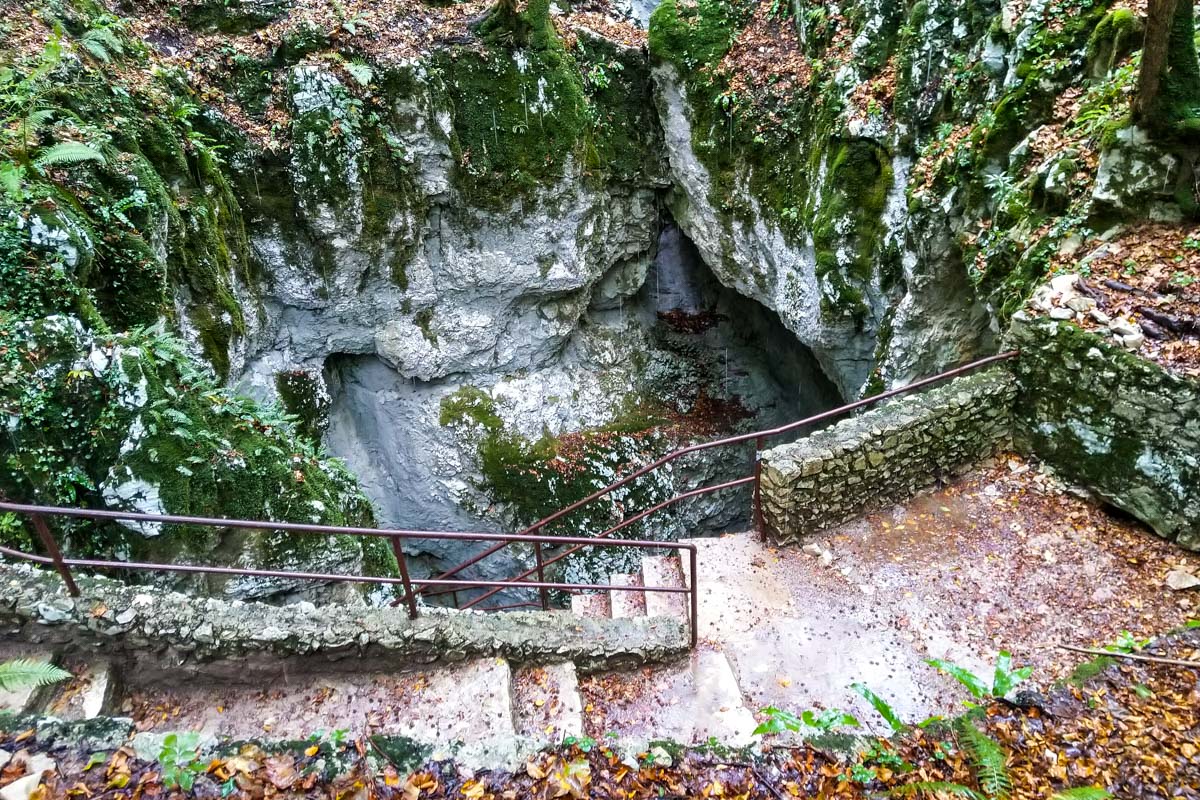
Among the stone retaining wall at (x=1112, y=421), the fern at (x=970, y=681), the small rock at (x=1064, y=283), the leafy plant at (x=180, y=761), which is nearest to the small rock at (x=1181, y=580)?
the stone retaining wall at (x=1112, y=421)

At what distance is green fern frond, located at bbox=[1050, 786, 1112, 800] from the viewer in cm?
279

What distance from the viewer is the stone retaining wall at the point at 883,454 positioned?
5.53m

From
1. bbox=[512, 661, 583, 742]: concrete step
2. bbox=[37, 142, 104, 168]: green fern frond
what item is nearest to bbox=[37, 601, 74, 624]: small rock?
bbox=[512, 661, 583, 742]: concrete step

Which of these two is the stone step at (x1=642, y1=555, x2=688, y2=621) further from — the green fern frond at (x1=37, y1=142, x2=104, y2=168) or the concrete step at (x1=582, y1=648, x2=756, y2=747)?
the green fern frond at (x1=37, y1=142, x2=104, y2=168)

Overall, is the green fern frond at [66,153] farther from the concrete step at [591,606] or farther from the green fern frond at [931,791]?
the green fern frond at [931,791]

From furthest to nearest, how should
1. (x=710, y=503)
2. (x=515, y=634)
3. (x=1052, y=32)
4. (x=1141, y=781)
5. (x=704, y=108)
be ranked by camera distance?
(x=710, y=503), (x=704, y=108), (x=1052, y=32), (x=515, y=634), (x=1141, y=781)

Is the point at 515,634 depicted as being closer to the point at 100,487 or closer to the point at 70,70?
the point at 100,487

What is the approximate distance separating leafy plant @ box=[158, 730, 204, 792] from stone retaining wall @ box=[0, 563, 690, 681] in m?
1.11

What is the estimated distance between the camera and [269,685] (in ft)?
13.1

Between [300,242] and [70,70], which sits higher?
[70,70]

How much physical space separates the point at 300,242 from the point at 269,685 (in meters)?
8.82

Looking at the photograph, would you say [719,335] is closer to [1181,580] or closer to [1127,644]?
[1181,580]

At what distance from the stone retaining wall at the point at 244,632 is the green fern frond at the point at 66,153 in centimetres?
393

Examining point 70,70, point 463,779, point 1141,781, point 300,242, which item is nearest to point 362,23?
point 300,242
